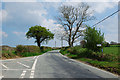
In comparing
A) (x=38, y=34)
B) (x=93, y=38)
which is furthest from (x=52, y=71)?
(x=38, y=34)

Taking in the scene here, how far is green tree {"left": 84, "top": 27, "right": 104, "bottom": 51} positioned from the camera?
18.8 meters

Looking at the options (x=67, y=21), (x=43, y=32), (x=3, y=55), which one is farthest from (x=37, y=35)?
(x=3, y=55)

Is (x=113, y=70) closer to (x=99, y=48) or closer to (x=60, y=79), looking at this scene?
(x=60, y=79)

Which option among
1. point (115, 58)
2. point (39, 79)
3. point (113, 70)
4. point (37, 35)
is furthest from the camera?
point (37, 35)

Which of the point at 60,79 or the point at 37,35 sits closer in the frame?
the point at 60,79

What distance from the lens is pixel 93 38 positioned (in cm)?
1916

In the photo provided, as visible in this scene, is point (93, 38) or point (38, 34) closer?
point (93, 38)

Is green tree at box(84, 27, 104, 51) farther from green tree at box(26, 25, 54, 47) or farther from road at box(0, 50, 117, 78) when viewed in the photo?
green tree at box(26, 25, 54, 47)

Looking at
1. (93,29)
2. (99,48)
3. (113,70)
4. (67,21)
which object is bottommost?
(113,70)

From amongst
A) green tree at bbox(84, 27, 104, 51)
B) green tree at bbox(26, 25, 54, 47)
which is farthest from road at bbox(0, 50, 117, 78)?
green tree at bbox(26, 25, 54, 47)

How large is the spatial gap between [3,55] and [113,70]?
18662 mm

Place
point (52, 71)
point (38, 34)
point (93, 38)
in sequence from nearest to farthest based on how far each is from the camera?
point (52, 71) < point (93, 38) < point (38, 34)

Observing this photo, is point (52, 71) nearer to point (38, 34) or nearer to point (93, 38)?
point (93, 38)

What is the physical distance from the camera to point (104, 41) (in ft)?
62.0
